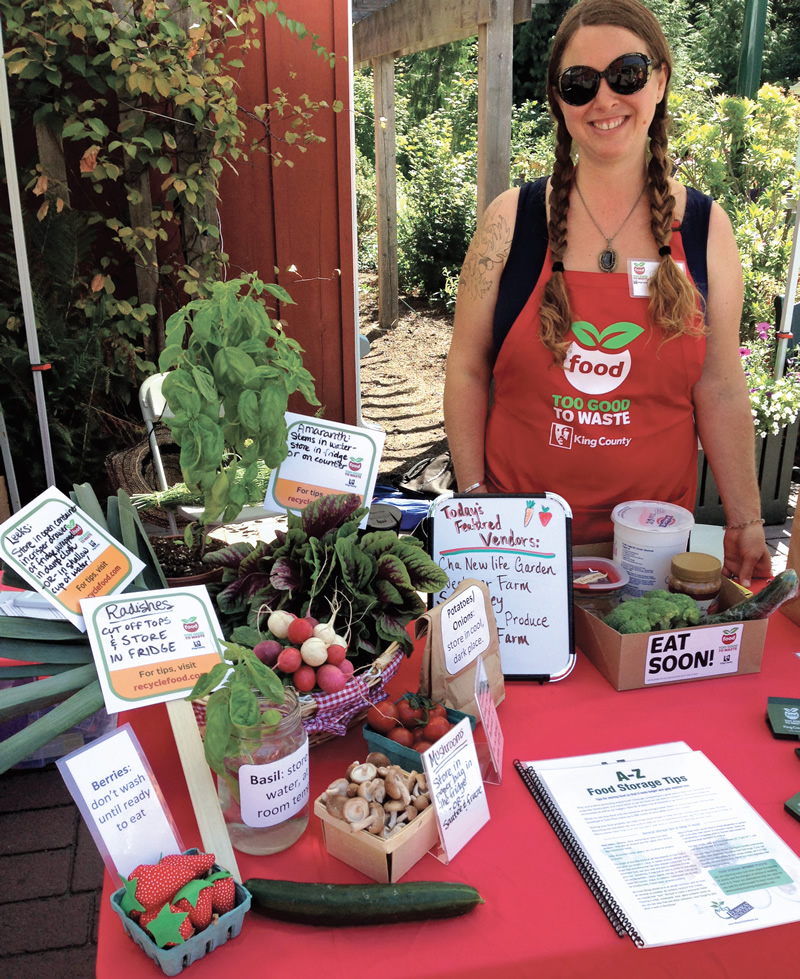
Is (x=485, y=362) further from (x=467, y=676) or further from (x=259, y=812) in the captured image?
(x=259, y=812)

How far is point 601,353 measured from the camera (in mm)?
1764

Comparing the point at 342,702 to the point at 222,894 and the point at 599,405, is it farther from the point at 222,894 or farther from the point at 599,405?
the point at 599,405

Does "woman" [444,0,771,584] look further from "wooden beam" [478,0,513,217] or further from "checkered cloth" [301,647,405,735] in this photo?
"wooden beam" [478,0,513,217]

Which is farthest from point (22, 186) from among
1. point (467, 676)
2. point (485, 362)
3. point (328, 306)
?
point (467, 676)

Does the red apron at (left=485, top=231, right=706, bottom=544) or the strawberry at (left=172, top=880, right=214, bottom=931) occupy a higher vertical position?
the red apron at (left=485, top=231, right=706, bottom=544)

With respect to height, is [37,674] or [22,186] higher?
[22,186]

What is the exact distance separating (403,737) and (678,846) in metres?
0.39

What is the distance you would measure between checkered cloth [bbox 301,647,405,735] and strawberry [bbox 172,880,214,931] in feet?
0.88

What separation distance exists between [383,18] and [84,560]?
255 inches

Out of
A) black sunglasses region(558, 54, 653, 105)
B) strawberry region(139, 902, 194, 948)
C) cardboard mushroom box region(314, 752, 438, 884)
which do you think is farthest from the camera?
black sunglasses region(558, 54, 653, 105)

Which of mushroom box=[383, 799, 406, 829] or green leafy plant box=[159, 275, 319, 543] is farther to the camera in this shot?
green leafy plant box=[159, 275, 319, 543]

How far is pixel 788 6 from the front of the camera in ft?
63.5

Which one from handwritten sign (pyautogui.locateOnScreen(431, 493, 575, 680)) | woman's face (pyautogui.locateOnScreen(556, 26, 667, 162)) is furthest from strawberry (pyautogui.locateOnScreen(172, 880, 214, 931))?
woman's face (pyautogui.locateOnScreen(556, 26, 667, 162))

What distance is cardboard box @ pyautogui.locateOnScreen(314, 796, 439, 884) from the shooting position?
0.96 meters
